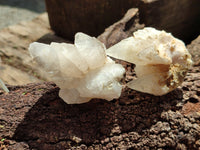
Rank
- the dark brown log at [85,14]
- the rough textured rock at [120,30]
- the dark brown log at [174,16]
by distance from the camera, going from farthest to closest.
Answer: the dark brown log at [85,14]
the dark brown log at [174,16]
the rough textured rock at [120,30]

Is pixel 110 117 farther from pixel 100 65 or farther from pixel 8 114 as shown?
pixel 8 114

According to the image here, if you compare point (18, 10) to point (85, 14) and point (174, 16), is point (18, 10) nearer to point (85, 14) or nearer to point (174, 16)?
point (85, 14)

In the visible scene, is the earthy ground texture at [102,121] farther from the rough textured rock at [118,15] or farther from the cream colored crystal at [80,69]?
the rough textured rock at [118,15]

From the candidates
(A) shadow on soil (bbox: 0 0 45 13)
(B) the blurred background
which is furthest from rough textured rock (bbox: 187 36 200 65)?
(A) shadow on soil (bbox: 0 0 45 13)

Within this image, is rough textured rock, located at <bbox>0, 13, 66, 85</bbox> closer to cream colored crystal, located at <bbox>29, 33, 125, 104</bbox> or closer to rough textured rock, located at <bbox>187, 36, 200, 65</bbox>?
cream colored crystal, located at <bbox>29, 33, 125, 104</bbox>

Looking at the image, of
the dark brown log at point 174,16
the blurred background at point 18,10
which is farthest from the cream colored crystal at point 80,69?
the blurred background at point 18,10

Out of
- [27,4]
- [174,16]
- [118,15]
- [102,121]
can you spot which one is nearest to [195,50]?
[174,16]

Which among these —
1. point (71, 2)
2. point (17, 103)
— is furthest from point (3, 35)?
point (17, 103)
